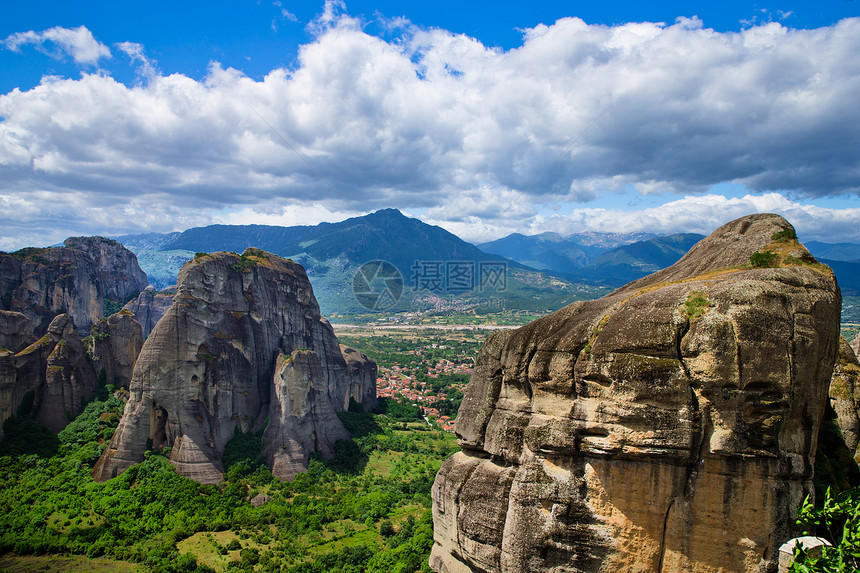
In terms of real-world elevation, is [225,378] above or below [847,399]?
below

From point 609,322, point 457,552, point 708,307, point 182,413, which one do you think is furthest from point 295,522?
point 708,307

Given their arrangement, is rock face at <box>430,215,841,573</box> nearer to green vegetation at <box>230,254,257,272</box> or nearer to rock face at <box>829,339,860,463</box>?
rock face at <box>829,339,860,463</box>

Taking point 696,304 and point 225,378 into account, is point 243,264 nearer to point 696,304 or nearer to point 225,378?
point 225,378

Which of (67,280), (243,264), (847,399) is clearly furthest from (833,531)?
(67,280)

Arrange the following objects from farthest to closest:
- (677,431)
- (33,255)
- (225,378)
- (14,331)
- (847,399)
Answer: (33,255)
(14,331)
(225,378)
(847,399)
(677,431)

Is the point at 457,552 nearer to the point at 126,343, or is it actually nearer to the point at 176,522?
the point at 176,522

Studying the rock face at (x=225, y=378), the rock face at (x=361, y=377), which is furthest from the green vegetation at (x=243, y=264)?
the rock face at (x=361, y=377)

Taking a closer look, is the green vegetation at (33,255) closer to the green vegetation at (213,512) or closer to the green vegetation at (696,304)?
the green vegetation at (213,512)
